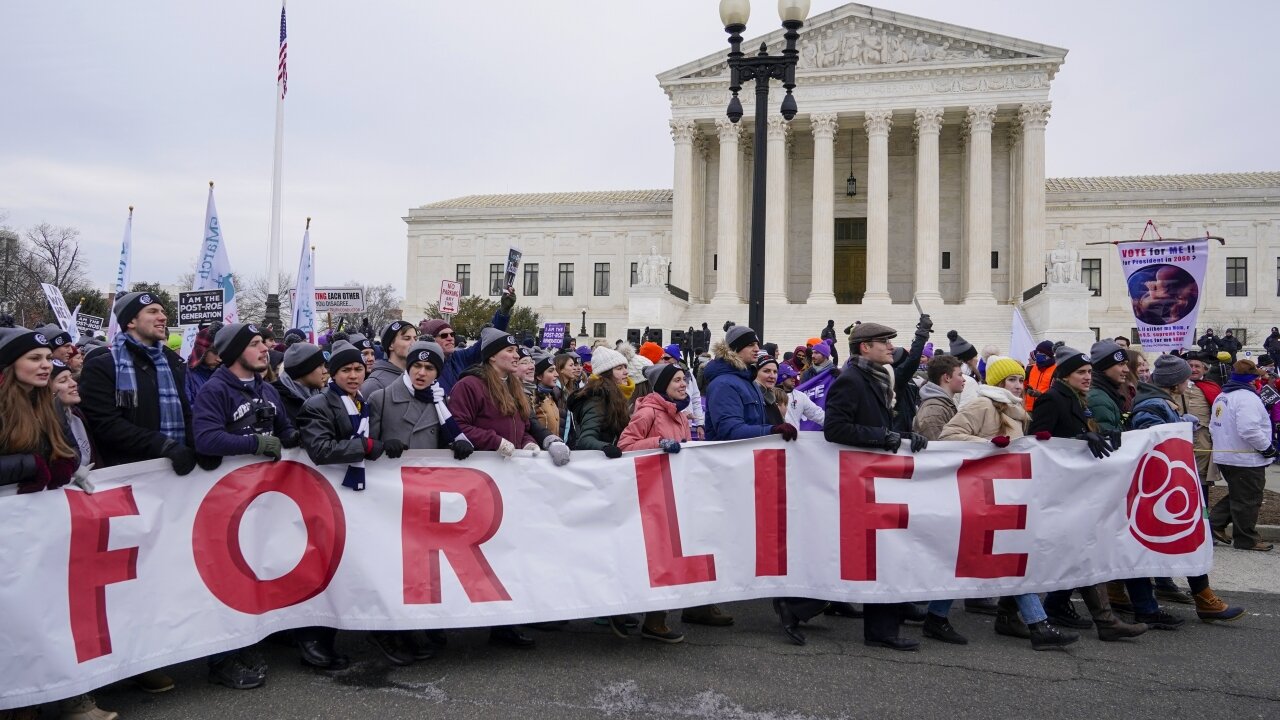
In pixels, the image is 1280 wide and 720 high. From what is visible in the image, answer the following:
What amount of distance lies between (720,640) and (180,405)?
3828 mm

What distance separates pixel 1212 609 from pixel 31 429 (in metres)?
7.76

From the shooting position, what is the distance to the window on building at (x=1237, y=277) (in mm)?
46094

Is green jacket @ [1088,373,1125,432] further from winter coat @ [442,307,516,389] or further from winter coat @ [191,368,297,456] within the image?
winter coat @ [191,368,297,456]

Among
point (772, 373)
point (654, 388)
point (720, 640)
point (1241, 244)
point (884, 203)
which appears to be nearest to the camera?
point (720, 640)

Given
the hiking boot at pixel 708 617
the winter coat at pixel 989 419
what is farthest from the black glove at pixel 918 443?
the hiking boot at pixel 708 617

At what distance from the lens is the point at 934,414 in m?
6.58

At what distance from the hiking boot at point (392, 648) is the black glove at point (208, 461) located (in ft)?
4.86

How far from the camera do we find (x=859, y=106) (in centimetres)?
4188

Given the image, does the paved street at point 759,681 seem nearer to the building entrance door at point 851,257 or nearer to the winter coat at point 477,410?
the winter coat at point 477,410

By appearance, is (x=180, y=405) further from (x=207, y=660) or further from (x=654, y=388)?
(x=654, y=388)

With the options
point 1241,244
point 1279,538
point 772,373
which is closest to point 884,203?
point 1241,244

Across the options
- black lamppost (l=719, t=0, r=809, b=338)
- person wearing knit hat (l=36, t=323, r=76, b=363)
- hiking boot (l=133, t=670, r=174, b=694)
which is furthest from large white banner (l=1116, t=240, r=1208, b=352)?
person wearing knit hat (l=36, t=323, r=76, b=363)

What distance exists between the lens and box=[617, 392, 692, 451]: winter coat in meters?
6.04

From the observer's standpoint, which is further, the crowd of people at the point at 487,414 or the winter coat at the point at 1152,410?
the winter coat at the point at 1152,410
